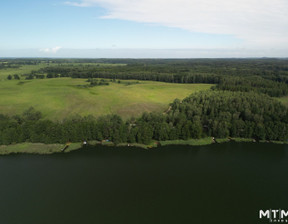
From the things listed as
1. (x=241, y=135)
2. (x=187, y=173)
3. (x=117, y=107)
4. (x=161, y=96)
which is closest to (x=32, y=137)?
(x=117, y=107)

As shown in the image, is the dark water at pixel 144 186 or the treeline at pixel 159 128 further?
the treeline at pixel 159 128

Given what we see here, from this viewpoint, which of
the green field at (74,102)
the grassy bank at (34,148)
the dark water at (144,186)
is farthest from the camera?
the green field at (74,102)

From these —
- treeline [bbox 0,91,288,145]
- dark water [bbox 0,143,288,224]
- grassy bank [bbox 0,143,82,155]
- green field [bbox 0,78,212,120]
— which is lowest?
dark water [bbox 0,143,288,224]

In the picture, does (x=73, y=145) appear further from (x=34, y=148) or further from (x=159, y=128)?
(x=159, y=128)

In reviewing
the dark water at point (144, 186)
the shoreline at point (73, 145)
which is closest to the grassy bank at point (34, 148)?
the shoreline at point (73, 145)

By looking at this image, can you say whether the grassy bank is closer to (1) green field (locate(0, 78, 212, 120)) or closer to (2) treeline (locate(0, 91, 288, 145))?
(2) treeline (locate(0, 91, 288, 145))

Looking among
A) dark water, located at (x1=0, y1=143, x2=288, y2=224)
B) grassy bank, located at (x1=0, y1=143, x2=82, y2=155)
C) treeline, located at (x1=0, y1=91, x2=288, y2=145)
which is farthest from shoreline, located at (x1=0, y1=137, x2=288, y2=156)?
dark water, located at (x1=0, y1=143, x2=288, y2=224)

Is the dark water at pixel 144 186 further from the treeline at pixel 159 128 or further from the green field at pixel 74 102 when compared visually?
the green field at pixel 74 102

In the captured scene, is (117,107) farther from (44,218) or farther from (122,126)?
(44,218)
